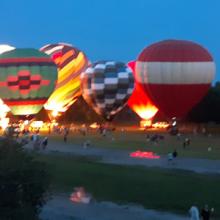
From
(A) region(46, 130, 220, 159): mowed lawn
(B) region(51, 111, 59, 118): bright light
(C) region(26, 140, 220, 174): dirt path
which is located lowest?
(C) region(26, 140, 220, 174): dirt path

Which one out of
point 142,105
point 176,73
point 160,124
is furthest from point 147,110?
point 176,73

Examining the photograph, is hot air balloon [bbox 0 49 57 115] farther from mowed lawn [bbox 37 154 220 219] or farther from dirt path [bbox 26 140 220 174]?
mowed lawn [bbox 37 154 220 219]

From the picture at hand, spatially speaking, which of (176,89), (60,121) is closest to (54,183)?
(176,89)

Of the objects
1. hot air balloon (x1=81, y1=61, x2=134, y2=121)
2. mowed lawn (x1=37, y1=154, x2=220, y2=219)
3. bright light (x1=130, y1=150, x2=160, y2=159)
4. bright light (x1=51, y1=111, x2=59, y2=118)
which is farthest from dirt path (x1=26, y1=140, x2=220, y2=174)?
bright light (x1=51, y1=111, x2=59, y2=118)

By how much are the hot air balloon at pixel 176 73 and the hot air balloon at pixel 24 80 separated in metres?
6.80

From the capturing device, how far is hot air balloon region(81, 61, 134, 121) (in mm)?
43219

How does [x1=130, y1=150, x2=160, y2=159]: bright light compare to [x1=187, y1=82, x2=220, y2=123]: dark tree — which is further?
[x1=187, y1=82, x2=220, y2=123]: dark tree

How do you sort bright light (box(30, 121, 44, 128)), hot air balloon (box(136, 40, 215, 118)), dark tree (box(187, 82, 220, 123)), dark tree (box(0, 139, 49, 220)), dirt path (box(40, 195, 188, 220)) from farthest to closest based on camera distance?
bright light (box(30, 121, 44, 128)), dark tree (box(187, 82, 220, 123)), hot air balloon (box(136, 40, 215, 118)), dirt path (box(40, 195, 188, 220)), dark tree (box(0, 139, 49, 220))

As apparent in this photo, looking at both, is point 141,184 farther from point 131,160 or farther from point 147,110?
point 147,110

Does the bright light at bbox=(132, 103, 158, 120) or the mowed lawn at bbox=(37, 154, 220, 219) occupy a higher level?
the bright light at bbox=(132, 103, 158, 120)

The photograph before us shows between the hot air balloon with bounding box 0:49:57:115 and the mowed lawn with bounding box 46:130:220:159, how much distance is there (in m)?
2.90

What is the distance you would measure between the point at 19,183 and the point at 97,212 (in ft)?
22.7

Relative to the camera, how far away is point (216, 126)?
45438 mm

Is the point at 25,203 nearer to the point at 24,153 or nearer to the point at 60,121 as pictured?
the point at 24,153
